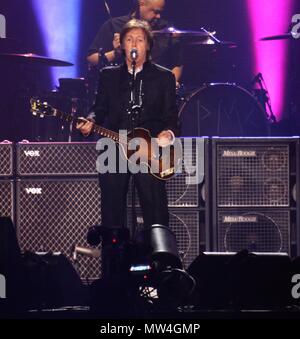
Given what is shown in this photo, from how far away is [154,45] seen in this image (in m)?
10.9

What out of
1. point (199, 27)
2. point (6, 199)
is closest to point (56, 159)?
point (6, 199)

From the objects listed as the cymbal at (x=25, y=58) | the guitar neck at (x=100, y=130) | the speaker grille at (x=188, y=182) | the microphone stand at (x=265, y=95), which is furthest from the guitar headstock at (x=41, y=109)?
the microphone stand at (x=265, y=95)

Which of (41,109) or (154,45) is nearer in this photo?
(41,109)

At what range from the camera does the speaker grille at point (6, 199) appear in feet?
29.6

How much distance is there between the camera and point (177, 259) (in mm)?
7711

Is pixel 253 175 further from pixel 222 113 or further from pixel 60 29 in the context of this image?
pixel 60 29

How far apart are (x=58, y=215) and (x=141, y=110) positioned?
1459 millimetres

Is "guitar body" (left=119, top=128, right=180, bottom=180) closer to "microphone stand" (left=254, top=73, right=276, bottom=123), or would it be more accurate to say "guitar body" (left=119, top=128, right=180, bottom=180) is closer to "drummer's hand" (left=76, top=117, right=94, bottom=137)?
"drummer's hand" (left=76, top=117, right=94, bottom=137)

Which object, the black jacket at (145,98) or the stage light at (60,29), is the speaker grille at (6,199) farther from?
the stage light at (60,29)

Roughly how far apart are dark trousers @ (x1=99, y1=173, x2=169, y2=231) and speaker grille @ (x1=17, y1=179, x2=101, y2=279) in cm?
59

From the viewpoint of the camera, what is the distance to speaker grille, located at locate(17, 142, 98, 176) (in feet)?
29.8
